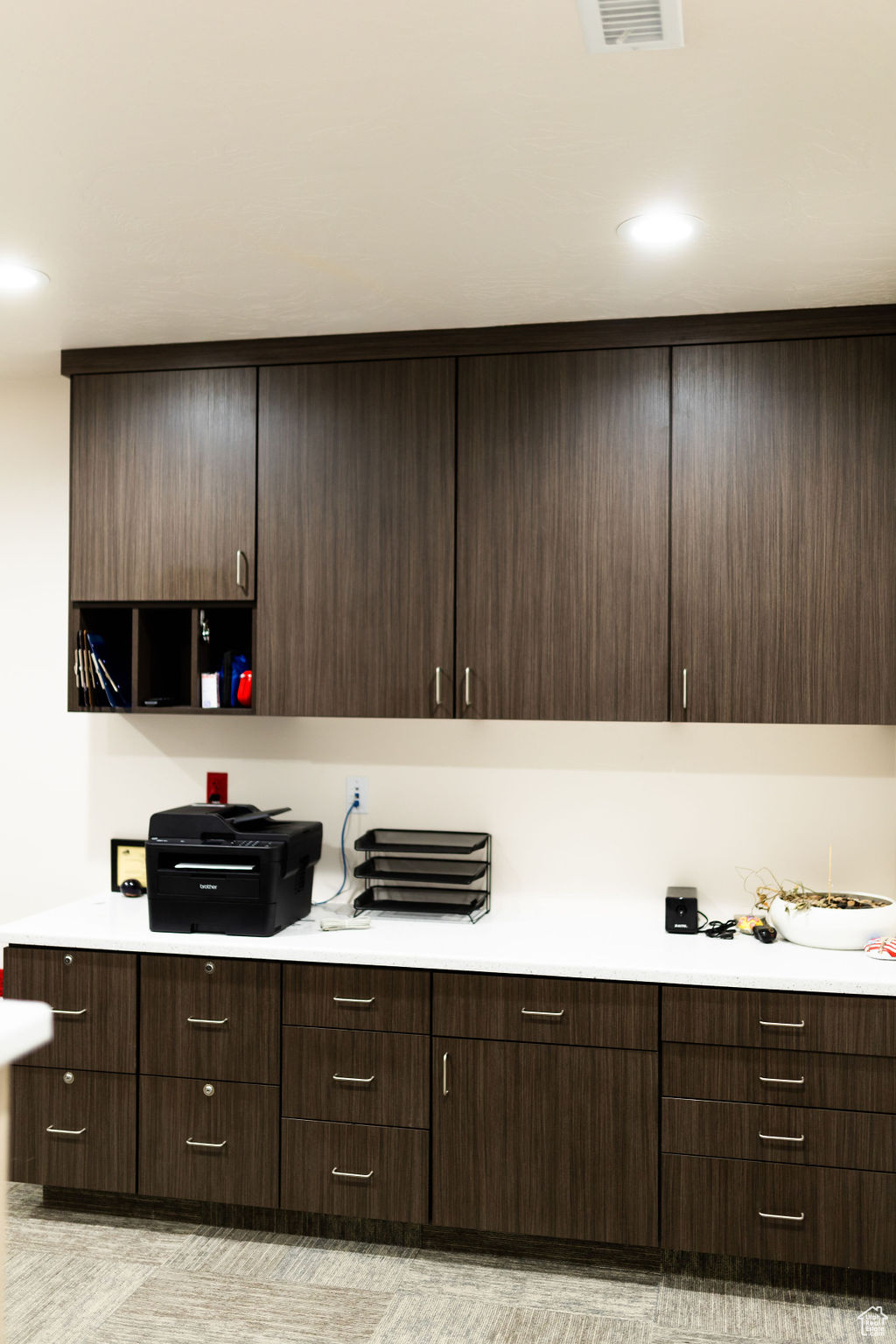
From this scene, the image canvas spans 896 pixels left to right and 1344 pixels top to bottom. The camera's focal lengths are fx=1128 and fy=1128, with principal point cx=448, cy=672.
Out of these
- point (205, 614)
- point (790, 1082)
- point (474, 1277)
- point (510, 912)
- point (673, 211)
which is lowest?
point (474, 1277)

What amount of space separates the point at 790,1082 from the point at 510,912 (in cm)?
101

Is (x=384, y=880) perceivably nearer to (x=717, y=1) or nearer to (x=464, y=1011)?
(x=464, y=1011)

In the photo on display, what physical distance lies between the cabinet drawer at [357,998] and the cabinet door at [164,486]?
114cm

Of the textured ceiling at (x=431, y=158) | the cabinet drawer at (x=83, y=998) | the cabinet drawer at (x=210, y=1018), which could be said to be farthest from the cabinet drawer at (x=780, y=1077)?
the textured ceiling at (x=431, y=158)

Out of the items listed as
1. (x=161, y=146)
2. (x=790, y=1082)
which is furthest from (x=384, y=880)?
(x=161, y=146)

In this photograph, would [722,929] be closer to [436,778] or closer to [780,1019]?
[780,1019]

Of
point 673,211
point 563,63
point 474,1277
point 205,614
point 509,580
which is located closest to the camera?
point 563,63

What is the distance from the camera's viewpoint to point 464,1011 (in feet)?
9.57

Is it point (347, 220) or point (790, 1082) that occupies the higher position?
point (347, 220)

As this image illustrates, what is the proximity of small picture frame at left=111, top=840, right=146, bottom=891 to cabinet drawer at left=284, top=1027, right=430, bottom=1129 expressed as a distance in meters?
0.92

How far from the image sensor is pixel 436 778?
141 inches

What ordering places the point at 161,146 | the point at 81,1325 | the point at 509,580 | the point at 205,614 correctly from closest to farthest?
the point at 161,146
the point at 81,1325
the point at 509,580
the point at 205,614

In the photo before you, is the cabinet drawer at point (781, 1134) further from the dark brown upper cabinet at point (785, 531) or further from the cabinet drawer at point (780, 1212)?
the dark brown upper cabinet at point (785, 531)

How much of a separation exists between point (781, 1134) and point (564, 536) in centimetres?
165
